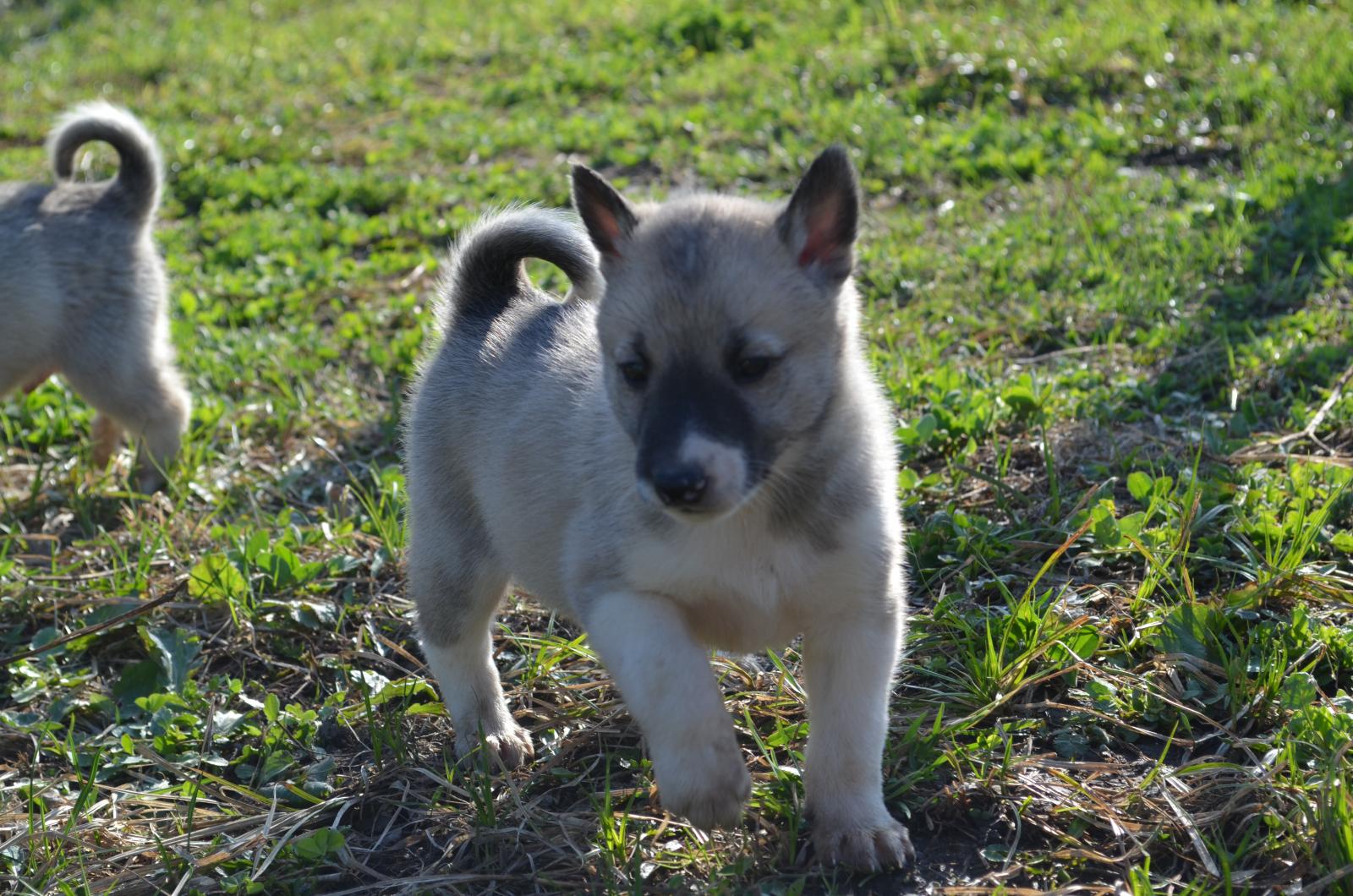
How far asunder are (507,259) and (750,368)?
1.34 m

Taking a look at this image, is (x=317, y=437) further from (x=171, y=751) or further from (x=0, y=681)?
(x=171, y=751)

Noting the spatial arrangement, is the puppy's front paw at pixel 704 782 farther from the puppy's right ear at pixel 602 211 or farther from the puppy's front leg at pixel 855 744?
the puppy's right ear at pixel 602 211

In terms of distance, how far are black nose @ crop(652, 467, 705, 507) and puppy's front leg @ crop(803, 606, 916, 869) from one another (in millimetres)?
569

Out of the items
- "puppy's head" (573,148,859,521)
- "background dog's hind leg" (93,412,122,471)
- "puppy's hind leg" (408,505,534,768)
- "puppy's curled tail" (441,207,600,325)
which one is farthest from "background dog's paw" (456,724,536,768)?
"background dog's hind leg" (93,412,122,471)

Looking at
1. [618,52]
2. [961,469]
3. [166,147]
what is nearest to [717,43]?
[618,52]

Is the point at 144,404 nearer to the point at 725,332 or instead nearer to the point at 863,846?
the point at 725,332

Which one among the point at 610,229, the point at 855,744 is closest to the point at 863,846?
the point at 855,744

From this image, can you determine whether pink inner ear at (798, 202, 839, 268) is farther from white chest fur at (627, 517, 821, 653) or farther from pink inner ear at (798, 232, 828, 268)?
white chest fur at (627, 517, 821, 653)

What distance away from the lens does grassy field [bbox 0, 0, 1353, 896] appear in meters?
3.16

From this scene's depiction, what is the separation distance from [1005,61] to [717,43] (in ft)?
7.70

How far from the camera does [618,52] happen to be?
1001 cm

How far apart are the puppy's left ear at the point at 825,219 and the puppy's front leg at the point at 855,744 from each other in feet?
2.51

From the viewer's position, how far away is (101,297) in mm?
5961

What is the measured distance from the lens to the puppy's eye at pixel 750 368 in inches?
112
